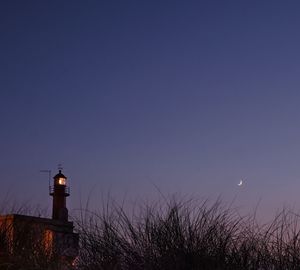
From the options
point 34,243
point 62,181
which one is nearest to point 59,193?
point 62,181

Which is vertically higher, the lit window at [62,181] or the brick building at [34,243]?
the lit window at [62,181]

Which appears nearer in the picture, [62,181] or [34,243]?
[34,243]

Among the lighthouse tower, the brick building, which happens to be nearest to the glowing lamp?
the lighthouse tower

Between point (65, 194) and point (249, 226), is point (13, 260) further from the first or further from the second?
point (65, 194)

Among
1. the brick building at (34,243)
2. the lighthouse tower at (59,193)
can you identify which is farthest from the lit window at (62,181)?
the brick building at (34,243)

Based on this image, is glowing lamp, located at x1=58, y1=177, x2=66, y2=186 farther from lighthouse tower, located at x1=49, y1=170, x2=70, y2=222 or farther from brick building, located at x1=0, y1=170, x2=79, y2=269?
brick building, located at x1=0, y1=170, x2=79, y2=269

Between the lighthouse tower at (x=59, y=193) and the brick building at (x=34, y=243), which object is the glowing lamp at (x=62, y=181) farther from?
the brick building at (x=34, y=243)

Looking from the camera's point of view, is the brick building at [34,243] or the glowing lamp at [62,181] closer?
the brick building at [34,243]

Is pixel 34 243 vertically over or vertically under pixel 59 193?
under

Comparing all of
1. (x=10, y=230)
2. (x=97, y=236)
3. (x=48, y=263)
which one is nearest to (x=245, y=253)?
(x=97, y=236)

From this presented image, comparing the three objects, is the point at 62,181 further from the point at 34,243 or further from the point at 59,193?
the point at 34,243

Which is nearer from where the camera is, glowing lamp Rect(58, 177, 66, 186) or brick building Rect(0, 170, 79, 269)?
brick building Rect(0, 170, 79, 269)

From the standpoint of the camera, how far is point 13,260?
8594 mm

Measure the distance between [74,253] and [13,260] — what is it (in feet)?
2.59
